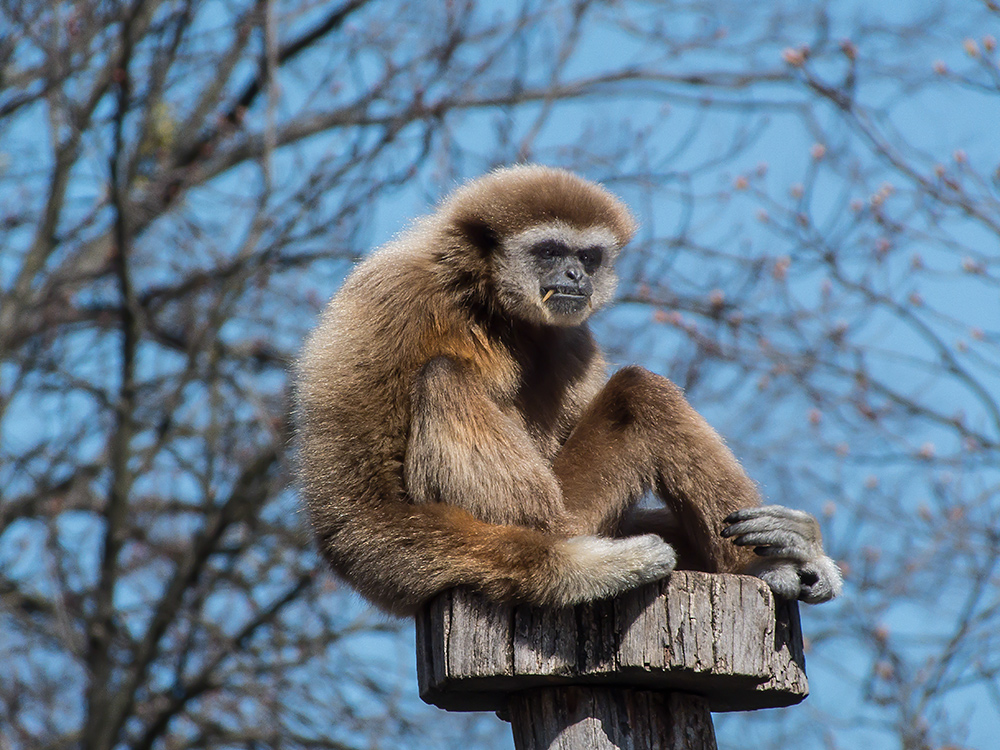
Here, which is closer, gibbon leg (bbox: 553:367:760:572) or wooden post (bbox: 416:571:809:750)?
wooden post (bbox: 416:571:809:750)

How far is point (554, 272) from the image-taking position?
4934mm

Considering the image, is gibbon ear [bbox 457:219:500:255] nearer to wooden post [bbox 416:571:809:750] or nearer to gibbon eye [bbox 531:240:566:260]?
gibbon eye [bbox 531:240:566:260]

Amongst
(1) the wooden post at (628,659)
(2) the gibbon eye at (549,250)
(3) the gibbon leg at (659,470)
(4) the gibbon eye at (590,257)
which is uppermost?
(4) the gibbon eye at (590,257)

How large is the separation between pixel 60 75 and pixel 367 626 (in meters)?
6.00

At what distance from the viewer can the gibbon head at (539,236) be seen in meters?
4.81

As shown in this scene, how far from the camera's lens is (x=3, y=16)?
32.7 ft

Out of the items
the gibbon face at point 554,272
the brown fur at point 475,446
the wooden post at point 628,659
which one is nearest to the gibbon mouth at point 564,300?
the gibbon face at point 554,272

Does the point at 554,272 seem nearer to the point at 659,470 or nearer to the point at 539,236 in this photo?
the point at 539,236

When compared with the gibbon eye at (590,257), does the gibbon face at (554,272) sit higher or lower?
lower

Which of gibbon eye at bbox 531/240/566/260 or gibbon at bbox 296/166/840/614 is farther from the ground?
gibbon eye at bbox 531/240/566/260

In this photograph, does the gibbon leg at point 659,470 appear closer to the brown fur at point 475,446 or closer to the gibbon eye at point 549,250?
the brown fur at point 475,446

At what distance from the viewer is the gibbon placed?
13.1 ft

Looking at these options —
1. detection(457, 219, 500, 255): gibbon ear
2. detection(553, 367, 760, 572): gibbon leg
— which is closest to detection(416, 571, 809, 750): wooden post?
detection(553, 367, 760, 572): gibbon leg

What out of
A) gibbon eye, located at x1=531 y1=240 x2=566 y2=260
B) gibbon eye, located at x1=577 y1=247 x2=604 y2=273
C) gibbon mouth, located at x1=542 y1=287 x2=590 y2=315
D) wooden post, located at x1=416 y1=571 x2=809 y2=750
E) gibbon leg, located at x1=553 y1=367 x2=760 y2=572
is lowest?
wooden post, located at x1=416 y1=571 x2=809 y2=750
